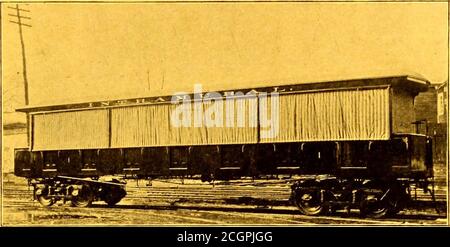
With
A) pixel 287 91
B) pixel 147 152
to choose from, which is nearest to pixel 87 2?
pixel 147 152

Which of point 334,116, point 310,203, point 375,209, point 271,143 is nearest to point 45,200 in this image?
point 271,143

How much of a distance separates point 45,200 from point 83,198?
1050 millimetres

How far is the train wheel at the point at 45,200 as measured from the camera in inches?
598

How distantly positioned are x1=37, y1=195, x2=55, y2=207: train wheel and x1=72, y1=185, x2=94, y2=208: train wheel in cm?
60

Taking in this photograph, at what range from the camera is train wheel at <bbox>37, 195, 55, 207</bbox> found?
598 inches

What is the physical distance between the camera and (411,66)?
40.2 feet

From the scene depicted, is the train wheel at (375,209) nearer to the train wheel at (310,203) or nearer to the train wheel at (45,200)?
the train wheel at (310,203)

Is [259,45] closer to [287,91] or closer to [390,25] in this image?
[287,91]

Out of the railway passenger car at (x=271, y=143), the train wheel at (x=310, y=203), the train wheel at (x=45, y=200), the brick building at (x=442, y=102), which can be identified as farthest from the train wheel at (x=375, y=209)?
the train wheel at (x=45, y=200)

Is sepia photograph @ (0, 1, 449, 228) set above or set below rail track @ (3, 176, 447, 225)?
above

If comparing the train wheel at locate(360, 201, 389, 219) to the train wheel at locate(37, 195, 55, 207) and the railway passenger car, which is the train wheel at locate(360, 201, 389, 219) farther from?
the train wheel at locate(37, 195, 55, 207)

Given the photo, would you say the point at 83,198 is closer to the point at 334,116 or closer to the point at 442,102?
the point at 334,116

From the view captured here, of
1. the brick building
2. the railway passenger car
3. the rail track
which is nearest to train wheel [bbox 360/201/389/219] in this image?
the railway passenger car

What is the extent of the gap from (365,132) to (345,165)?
0.83m
